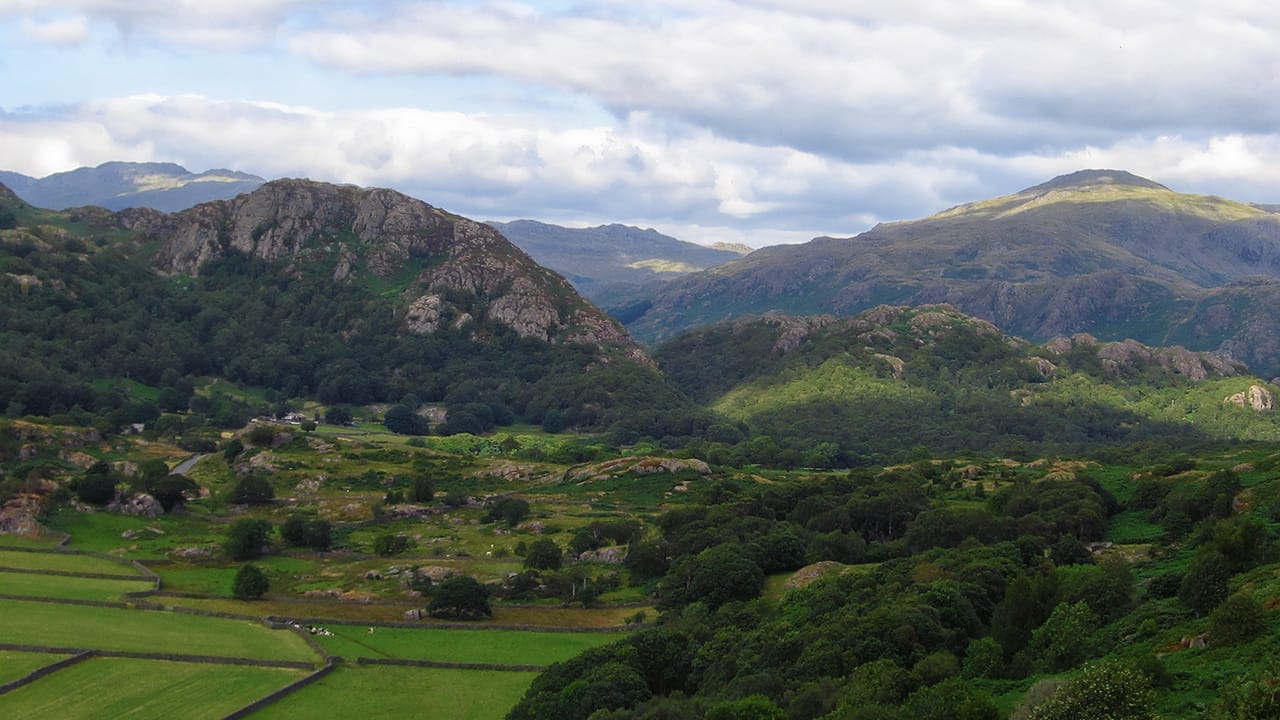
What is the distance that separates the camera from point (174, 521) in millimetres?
126062

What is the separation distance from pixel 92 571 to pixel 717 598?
6137cm

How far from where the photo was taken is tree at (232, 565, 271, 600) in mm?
96688

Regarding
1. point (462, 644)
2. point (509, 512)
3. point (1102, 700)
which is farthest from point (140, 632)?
point (1102, 700)

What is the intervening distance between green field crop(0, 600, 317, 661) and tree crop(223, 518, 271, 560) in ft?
67.9

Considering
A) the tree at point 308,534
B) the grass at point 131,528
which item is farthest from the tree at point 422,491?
the grass at point 131,528

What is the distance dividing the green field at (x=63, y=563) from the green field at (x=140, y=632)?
41.9 feet

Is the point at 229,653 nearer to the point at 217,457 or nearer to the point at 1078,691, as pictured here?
the point at 1078,691

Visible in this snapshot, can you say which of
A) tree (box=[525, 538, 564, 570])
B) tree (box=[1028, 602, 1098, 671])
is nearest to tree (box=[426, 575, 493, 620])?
tree (box=[525, 538, 564, 570])

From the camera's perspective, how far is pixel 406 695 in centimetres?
7575

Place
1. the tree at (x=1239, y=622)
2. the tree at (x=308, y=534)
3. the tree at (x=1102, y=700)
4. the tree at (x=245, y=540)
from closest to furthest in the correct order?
the tree at (x=1102, y=700)
the tree at (x=1239, y=622)
the tree at (x=245, y=540)
the tree at (x=308, y=534)

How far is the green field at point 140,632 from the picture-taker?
80875 mm

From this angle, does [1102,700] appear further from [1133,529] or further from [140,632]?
[140,632]

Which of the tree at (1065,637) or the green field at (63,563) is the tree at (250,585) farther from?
the tree at (1065,637)

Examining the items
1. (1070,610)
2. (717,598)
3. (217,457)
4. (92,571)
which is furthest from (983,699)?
(217,457)
